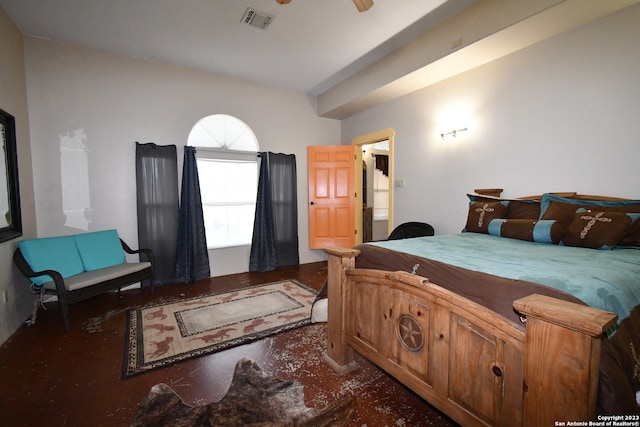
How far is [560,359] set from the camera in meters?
0.78

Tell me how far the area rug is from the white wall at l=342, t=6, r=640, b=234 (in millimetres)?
2099

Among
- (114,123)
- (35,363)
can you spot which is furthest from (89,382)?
(114,123)

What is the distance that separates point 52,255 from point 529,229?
4.26 meters

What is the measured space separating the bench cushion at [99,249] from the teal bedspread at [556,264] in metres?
3.06

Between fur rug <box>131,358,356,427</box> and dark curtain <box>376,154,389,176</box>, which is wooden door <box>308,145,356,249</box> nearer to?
dark curtain <box>376,154,389,176</box>

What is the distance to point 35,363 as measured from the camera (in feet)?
6.48

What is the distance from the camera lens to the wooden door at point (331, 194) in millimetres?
4734

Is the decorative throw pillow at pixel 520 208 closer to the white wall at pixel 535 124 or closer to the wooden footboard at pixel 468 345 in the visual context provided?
the white wall at pixel 535 124

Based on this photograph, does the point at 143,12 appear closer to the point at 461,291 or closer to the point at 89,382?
the point at 89,382

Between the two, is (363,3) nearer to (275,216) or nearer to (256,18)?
(256,18)

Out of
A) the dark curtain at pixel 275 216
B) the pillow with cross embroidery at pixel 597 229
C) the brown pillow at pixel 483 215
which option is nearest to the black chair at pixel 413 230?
the brown pillow at pixel 483 215

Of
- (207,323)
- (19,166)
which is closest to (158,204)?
(19,166)

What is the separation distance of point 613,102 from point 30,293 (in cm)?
547

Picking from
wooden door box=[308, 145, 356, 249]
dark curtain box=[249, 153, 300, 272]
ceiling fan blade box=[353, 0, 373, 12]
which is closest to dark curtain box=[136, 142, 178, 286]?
dark curtain box=[249, 153, 300, 272]
